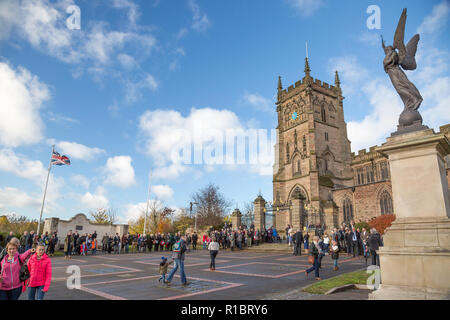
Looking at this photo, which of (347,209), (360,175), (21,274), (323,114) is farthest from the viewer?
(323,114)

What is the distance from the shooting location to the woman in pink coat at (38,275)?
16.4ft

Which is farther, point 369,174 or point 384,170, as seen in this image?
point 369,174

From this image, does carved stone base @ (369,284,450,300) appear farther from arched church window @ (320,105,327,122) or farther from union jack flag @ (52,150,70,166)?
arched church window @ (320,105,327,122)

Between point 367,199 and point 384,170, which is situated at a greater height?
point 384,170

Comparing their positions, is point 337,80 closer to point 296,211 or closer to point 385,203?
point 385,203

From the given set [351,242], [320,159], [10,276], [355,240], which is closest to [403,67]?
[10,276]

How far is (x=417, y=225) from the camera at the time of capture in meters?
4.94

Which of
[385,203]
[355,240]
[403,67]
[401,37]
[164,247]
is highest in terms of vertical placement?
[401,37]

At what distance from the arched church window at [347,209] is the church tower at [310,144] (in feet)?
8.75

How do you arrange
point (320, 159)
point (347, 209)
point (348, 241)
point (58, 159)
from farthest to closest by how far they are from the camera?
point (320, 159)
point (347, 209)
point (58, 159)
point (348, 241)

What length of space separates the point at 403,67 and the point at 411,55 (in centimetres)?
37

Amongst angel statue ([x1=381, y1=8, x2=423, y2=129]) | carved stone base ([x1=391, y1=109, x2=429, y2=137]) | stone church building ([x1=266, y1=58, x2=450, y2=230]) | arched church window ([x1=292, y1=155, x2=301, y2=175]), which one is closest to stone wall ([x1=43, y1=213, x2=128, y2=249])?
stone church building ([x1=266, y1=58, x2=450, y2=230])
